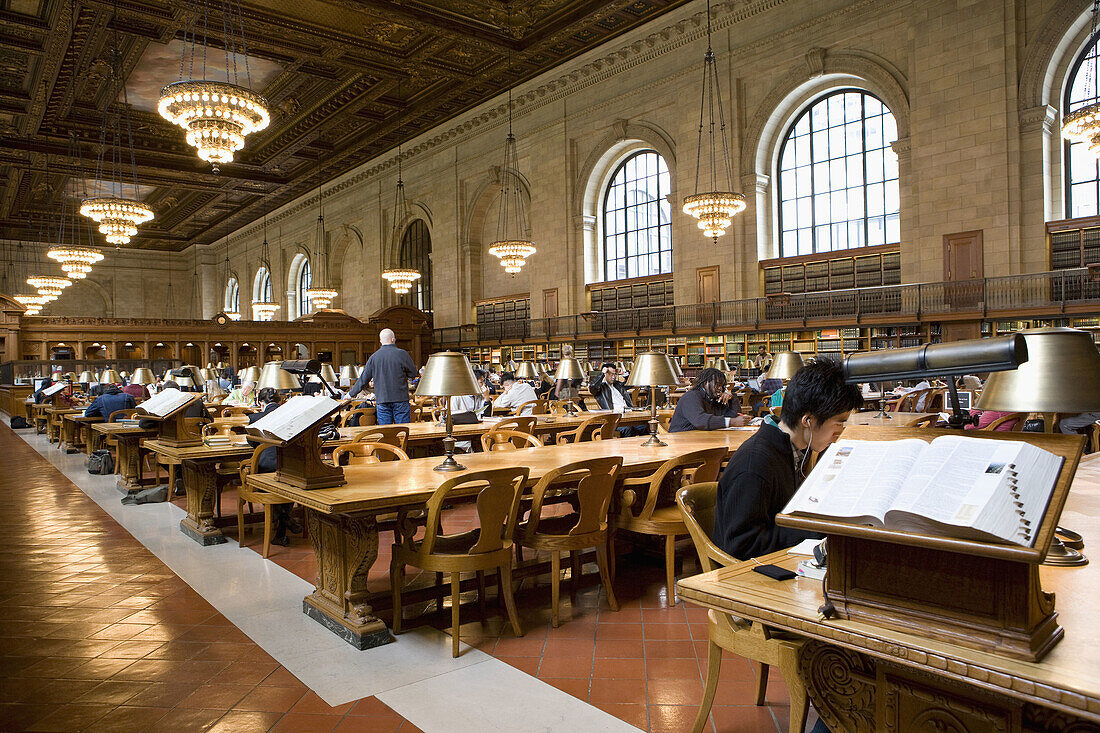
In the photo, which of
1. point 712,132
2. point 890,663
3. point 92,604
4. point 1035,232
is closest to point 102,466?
point 92,604

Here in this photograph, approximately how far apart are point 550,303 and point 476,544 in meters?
16.0

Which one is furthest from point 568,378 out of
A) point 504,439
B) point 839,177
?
point 839,177

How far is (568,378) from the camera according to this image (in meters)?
8.22

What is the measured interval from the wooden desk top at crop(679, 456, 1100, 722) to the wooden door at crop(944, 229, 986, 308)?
11.2 meters

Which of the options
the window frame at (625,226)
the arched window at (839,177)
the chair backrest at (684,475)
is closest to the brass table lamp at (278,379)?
the chair backrest at (684,475)

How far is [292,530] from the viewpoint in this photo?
5.24 meters

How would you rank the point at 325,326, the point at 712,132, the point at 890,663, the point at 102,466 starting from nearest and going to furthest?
1. the point at 890,663
2. the point at 102,466
3. the point at 712,132
4. the point at 325,326

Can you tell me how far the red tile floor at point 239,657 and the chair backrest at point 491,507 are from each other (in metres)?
0.45

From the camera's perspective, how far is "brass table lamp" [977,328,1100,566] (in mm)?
1736

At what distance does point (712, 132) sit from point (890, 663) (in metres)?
15.0

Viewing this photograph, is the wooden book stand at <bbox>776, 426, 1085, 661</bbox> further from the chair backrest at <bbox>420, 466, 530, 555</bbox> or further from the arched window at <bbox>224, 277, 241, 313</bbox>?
the arched window at <bbox>224, 277, 241, 313</bbox>

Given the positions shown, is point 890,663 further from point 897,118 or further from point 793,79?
point 793,79

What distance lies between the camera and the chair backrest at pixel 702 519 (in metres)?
2.15

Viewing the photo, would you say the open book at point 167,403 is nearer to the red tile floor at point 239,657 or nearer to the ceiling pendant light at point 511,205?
the red tile floor at point 239,657
